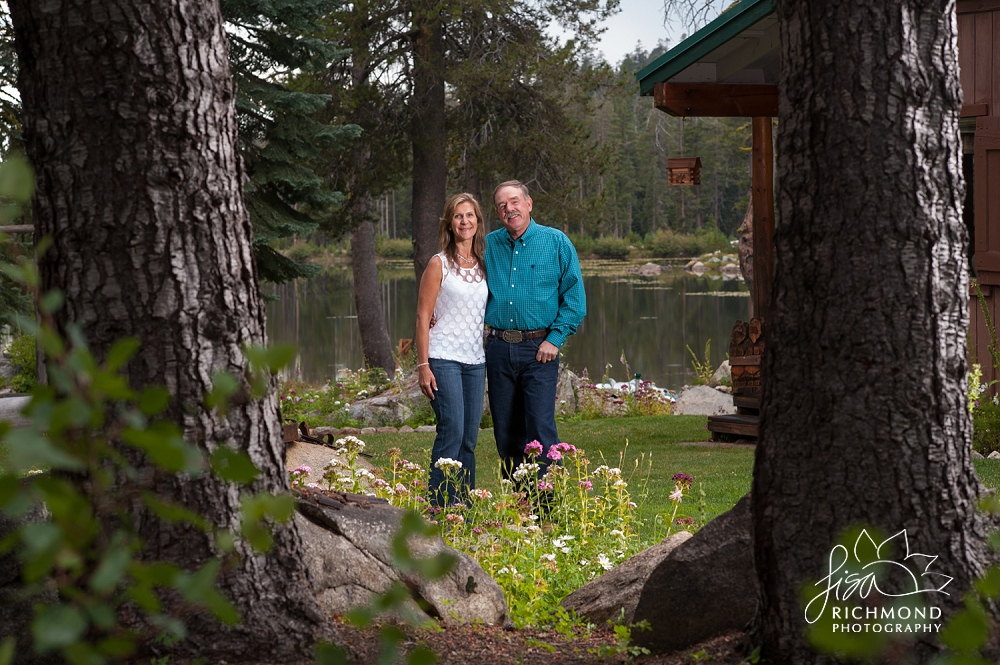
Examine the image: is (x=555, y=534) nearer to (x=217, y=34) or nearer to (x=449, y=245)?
(x=449, y=245)

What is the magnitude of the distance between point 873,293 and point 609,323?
919 inches

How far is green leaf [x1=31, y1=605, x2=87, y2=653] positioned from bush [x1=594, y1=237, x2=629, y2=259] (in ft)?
180

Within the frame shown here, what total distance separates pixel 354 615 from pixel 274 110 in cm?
1075

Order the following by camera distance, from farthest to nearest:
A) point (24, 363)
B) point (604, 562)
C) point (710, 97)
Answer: point (24, 363) → point (710, 97) → point (604, 562)

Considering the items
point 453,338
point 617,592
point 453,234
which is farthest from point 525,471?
point 453,234

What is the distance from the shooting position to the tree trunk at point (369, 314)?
52.1ft

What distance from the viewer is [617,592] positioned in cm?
338

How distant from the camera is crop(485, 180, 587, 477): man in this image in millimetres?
4996

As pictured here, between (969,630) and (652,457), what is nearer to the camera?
(969,630)

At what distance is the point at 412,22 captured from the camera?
13930 millimetres

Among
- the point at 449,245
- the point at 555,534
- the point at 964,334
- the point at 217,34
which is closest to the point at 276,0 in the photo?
the point at 449,245

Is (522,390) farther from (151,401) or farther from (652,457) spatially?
(151,401)

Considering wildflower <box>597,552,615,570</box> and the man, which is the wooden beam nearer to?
the man

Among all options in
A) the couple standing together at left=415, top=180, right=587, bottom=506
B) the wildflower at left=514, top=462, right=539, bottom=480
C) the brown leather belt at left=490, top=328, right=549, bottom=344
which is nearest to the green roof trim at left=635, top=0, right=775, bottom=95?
the couple standing together at left=415, top=180, right=587, bottom=506
